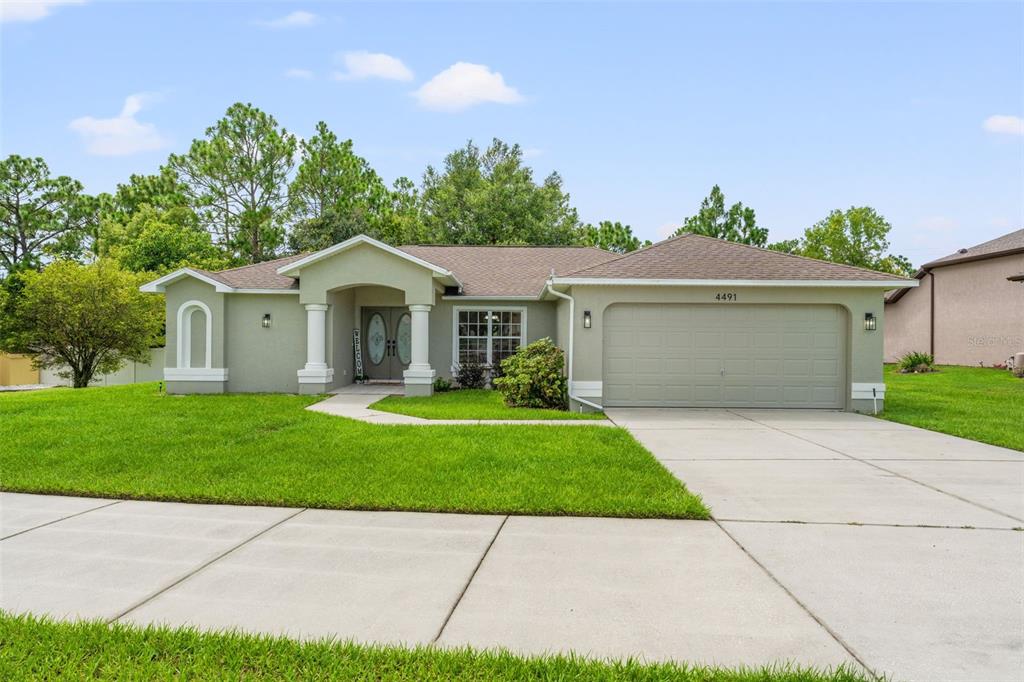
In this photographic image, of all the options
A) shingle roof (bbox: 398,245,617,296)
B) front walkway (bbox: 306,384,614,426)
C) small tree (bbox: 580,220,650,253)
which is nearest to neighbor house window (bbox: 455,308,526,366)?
shingle roof (bbox: 398,245,617,296)

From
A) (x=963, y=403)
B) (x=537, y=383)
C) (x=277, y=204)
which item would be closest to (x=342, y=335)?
(x=537, y=383)

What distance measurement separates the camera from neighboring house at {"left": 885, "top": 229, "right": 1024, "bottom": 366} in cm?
2114

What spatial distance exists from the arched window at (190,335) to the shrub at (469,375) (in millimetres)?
6186

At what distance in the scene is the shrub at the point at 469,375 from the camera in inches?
588

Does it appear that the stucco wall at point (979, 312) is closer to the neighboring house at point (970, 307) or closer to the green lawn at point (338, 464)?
the neighboring house at point (970, 307)

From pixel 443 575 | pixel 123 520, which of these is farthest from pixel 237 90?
pixel 443 575

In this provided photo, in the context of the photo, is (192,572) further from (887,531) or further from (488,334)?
(488,334)

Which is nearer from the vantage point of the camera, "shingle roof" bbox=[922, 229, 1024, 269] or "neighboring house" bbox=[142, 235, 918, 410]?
"neighboring house" bbox=[142, 235, 918, 410]

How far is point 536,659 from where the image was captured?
2.58 meters

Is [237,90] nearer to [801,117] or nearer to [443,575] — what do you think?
[801,117]

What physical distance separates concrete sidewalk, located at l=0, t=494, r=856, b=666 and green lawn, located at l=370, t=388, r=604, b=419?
5.40 m

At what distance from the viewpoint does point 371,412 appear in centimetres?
1055

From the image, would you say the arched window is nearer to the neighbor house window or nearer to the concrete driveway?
the neighbor house window

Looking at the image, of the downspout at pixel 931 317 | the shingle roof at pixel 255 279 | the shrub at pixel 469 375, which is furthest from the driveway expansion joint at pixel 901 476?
the downspout at pixel 931 317
